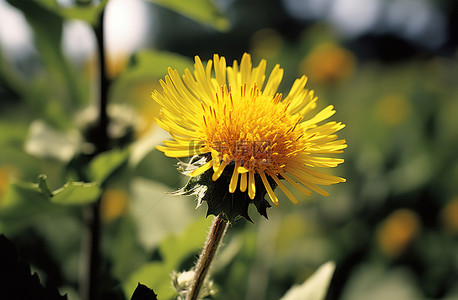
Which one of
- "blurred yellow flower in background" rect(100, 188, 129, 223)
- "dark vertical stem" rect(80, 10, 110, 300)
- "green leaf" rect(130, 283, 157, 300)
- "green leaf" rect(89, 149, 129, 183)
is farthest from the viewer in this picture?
"blurred yellow flower in background" rect(100, 188, 129, 223)

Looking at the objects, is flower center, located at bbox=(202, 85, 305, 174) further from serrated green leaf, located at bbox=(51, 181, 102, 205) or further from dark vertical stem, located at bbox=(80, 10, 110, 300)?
dark vertical stem, located at bbox=(80, 10, 110, 300)

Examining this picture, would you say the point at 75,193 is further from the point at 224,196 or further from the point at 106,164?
the point at 224,196

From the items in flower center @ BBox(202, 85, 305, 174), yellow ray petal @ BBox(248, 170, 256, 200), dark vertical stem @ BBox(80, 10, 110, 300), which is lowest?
dark vertical stem @ BBox(80, 10, 110, 300)

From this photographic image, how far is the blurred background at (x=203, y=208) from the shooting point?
0.79m

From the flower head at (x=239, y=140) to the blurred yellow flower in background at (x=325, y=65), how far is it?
1.83 meters

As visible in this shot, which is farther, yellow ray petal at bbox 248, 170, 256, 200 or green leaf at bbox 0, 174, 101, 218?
green leaf at bbox 0, 174, 101, 218

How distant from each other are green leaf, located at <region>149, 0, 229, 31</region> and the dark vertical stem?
15cm

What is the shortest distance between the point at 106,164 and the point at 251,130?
0.88 ft

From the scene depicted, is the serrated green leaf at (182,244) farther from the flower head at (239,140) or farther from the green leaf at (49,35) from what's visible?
the green leaf at (49,35)

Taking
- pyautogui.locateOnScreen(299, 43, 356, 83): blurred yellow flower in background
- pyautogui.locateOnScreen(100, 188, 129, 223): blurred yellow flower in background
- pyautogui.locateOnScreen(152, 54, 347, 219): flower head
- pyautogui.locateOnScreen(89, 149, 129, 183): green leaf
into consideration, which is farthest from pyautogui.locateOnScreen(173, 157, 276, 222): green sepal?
pyautogui.locateOnScreen(299, 43, 356, 83): blurred yellow flower in background

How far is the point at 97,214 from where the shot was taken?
0.83 meters

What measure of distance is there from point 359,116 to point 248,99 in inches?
71.3

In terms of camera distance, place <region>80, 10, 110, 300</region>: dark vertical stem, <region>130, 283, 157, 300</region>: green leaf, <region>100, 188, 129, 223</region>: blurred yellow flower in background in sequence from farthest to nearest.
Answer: <region>100, 188, 129, 223</region>: blurred yellow flower in background
<region>80, 10, 110, 300</region>: dark vertical stem
<region>130, 283, 157, 300</region>: green leaf

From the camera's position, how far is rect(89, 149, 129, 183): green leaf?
67 cm
